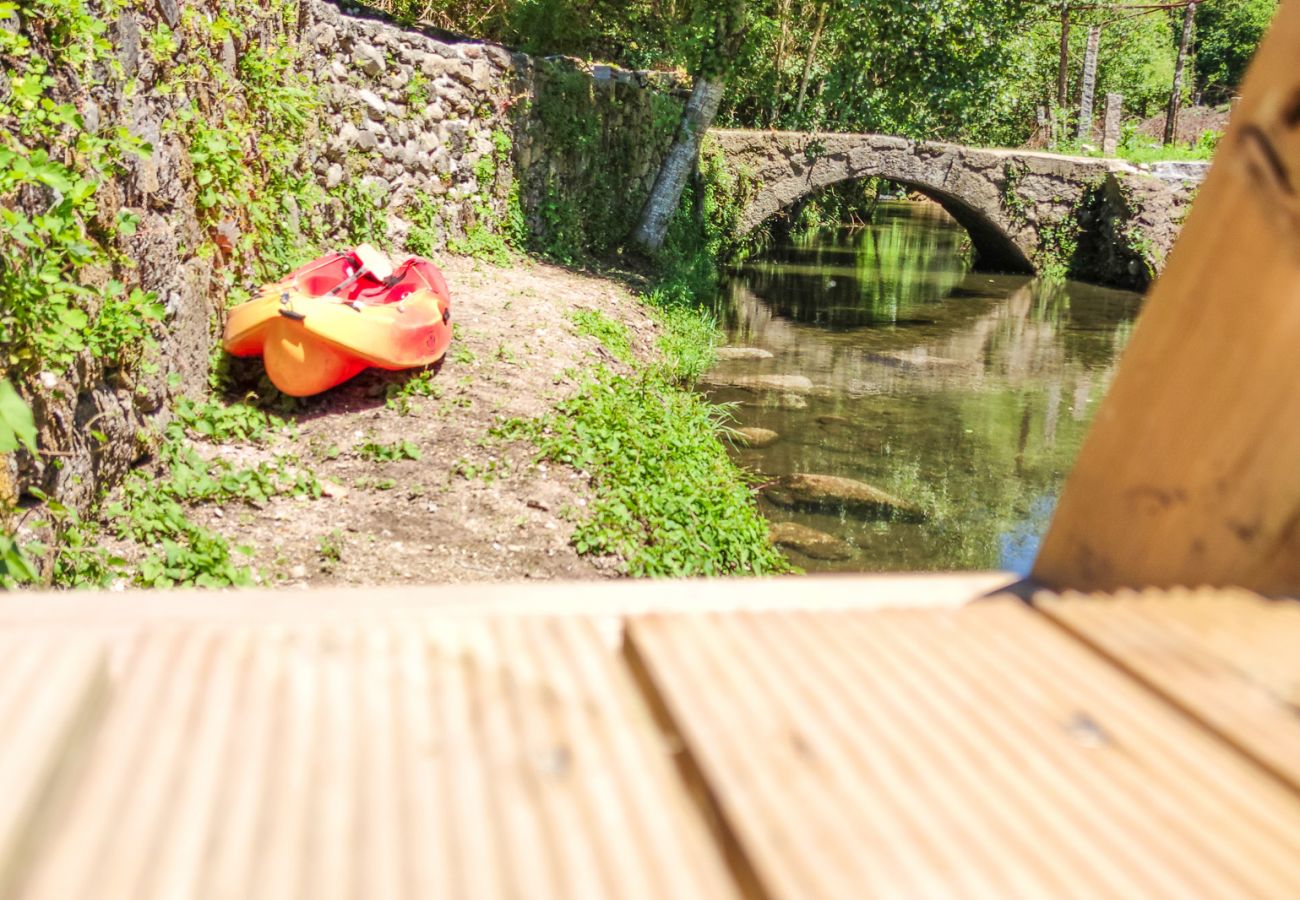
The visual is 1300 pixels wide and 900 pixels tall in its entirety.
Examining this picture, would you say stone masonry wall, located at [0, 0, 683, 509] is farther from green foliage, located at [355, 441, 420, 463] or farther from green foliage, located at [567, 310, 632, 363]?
green foliage, located at [567, 310, 632, 363]

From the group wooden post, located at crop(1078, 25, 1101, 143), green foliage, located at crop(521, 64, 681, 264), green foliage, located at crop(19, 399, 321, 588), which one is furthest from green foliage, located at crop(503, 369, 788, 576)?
wooden post, located at crop(1078, 25, 1101, 143)

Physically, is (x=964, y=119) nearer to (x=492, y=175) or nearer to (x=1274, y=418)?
(x=492, y=175)

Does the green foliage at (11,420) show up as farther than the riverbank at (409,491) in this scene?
No

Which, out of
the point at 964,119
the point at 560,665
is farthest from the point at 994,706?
the point at 964,119

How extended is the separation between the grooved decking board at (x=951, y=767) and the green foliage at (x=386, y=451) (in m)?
4.53

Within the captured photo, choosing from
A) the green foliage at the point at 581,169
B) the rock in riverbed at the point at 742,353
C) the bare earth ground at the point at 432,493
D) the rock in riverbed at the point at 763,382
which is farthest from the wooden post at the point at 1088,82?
the bare earth ground at the point at 432,493

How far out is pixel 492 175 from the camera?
943 cm

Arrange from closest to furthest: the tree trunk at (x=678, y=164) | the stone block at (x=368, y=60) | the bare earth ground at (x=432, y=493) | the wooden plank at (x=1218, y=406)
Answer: the wooden plank at (x=1218, y=406) → the bare earth ground at (x=432, y=493) → the stone block at (x=368, y=60) → the tree trunk at (x=678, y=164)

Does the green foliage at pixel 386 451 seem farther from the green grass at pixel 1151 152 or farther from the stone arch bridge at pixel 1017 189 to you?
the green grass at pixel 1151 152

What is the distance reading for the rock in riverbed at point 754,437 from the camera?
6.96 m

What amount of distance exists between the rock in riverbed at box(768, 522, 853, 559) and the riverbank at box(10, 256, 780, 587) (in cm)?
25

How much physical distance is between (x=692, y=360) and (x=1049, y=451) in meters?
2.72

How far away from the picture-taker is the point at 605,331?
7.66 meters

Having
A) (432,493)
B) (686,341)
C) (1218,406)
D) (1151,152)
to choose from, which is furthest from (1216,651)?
(1151,152)
